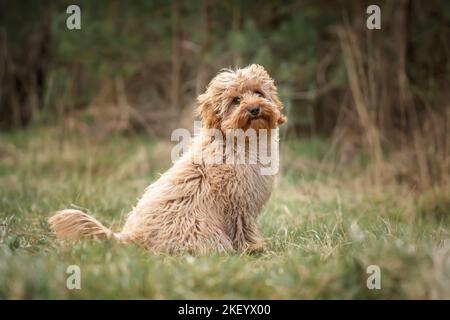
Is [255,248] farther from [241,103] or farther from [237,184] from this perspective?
[241,103]

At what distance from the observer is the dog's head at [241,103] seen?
4836 millimetres

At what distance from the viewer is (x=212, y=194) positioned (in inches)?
193

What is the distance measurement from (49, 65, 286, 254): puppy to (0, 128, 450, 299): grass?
0.75ft

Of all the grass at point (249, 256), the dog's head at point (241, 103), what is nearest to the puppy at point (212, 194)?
the dog's head at point (241, 103)

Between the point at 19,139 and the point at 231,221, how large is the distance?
7.49 metres

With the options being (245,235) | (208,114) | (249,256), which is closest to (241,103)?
(208,114)

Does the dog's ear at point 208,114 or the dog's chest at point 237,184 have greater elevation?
the dog's ear at point 208,114

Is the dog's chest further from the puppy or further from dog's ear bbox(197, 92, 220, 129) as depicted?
dog's ear bbox(197, 92, 220, 129)

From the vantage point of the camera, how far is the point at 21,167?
9.27 meters

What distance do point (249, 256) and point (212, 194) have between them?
0.58 meters

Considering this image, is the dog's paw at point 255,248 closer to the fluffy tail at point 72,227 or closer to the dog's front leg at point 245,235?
the dog's front leg at point 245,235

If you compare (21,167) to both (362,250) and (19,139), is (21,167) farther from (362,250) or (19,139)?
(362,250)
